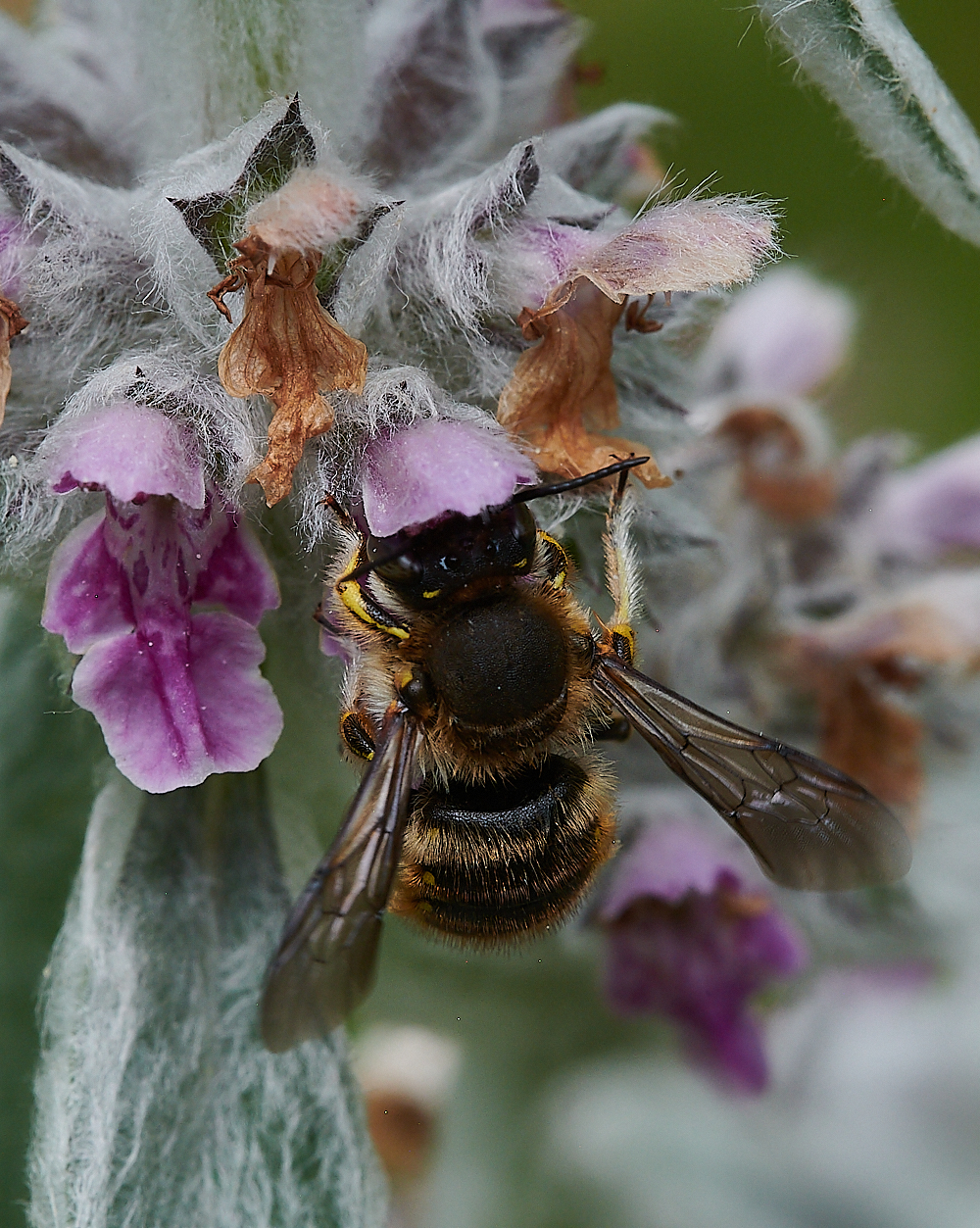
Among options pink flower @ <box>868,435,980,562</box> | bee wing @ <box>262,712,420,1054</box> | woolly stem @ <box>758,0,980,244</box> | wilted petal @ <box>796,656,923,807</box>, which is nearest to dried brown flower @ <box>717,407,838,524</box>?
pink flower @ <box>868,435,980,562</box>

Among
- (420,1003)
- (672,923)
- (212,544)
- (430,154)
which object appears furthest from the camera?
(420,1003)

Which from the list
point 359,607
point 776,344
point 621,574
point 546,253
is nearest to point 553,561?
point 621,574

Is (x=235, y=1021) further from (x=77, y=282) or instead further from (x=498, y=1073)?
(x=498, y=1073)

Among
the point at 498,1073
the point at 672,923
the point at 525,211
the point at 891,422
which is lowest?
the point at 498,1073

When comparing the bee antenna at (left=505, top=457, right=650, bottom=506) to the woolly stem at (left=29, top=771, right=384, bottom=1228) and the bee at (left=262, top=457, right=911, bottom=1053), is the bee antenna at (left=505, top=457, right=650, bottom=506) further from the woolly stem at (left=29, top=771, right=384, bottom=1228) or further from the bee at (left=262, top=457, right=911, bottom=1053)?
the woolly stem at (left=29, top=771, right=384, bottom=1228)

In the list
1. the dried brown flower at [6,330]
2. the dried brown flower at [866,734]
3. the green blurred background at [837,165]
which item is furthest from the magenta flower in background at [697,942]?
the green blurred background at [837,165]

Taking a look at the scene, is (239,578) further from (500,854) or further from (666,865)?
(666,865)

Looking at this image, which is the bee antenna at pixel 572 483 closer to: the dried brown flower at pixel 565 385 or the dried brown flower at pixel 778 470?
the dried brown flower at pixel 565 385

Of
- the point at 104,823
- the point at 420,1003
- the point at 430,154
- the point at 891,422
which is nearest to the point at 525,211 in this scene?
the point at 430,154
